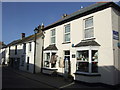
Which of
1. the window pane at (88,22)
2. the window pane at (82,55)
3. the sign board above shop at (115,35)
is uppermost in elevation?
the window pane at (88,22)

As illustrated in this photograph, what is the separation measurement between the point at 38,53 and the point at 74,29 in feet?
23.7

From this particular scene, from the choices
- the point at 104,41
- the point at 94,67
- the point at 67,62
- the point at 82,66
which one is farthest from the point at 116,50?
the point at 67,62

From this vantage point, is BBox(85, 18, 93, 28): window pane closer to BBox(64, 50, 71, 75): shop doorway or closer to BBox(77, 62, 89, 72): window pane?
BBox(77, 62, 89, 72): window pane

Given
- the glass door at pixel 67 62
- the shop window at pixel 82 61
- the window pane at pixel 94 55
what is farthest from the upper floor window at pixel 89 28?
the glass door at pixel 67 62

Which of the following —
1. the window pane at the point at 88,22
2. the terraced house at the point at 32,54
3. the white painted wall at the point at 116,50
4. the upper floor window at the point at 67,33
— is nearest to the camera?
the white painted wall at the point at 116,50

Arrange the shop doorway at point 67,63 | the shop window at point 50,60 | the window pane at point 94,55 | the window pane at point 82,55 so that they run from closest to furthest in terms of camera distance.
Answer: the window pane at point 94,55 < the window pane at point 82,55 < the shop doorway at point 67,63 < the shop window at point 50,60

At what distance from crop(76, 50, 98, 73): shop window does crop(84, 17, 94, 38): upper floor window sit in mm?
1463

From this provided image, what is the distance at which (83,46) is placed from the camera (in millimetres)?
10188

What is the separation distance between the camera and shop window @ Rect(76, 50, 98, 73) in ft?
32.0

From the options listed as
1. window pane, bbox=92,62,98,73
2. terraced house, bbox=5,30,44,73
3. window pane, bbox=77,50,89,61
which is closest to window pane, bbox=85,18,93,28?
window pane, bbox=77,50,89,61

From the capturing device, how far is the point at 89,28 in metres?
10.7

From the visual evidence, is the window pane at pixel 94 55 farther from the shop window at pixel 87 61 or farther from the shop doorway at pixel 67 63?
the shop doorway at pixel 67 63

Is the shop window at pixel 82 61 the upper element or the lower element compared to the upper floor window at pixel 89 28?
lower

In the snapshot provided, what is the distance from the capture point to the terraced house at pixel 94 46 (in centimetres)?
901
